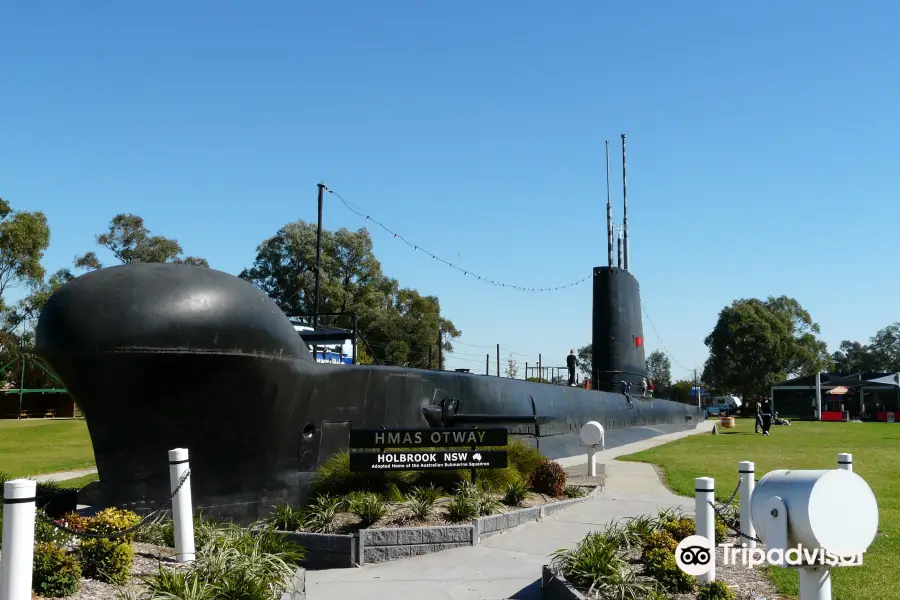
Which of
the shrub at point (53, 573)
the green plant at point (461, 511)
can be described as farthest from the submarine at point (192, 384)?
the shrub at point (53, 573)

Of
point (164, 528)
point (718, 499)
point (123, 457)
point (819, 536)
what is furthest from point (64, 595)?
point (718, 499)

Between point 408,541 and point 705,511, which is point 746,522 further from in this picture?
point 408,541

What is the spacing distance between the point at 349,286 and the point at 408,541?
5041 centimetres

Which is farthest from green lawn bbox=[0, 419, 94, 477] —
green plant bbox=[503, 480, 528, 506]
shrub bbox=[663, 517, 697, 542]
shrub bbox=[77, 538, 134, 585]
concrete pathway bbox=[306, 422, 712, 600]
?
shrub bbox=[663, 517, 697, 542]

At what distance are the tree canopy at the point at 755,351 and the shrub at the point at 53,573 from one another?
7346cm

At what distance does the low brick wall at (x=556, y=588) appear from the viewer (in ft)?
21.8

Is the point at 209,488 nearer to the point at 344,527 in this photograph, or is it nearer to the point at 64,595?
the point at 344,527

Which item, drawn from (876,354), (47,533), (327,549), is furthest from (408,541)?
(876,354)

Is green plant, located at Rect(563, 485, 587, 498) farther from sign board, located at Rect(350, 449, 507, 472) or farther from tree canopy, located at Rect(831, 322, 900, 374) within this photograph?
tree canopy, located at Rect(831, 322, 900, 374)

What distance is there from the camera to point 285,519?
945 centimetres

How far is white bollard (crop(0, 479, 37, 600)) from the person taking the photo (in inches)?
194

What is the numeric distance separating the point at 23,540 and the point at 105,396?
12.5 feet

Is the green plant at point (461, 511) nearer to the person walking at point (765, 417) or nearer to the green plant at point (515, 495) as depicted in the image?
the green plant at point (515, 495)

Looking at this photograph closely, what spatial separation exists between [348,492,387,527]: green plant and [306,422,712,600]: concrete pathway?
2.13ft
